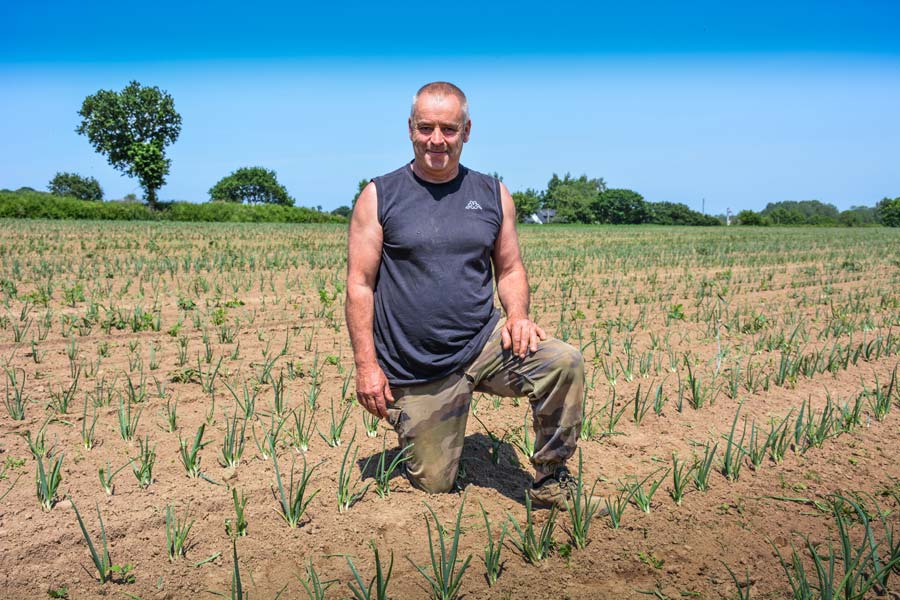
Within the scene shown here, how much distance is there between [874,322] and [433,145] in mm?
6899

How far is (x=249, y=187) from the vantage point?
108 m

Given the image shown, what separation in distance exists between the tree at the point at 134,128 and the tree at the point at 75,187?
52731 mm

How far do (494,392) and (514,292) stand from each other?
0.50m

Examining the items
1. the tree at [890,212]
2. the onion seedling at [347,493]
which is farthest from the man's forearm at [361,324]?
the tree at [890,212]

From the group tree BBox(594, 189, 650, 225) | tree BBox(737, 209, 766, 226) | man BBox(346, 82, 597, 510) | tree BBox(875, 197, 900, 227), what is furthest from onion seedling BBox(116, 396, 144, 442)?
tree BBox(875, 197, 900, 227)

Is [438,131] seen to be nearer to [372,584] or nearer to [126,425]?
[372,584]

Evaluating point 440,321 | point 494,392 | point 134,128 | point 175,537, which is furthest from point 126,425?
point 134,128

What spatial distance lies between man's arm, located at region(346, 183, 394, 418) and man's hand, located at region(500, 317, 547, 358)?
0.62 m

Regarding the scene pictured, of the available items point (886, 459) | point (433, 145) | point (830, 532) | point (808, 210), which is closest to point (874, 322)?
point (886, 459)

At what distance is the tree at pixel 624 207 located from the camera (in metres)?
86.8

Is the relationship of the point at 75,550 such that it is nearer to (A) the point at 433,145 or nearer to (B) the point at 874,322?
(A) the point at 433,145

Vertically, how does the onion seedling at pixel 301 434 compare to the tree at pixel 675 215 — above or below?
below

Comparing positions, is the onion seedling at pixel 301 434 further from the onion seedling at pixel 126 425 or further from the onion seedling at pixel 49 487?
the onion seedling at pixel 49 487

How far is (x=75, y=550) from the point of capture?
114 inches
